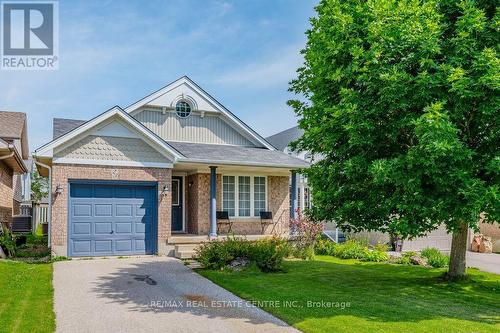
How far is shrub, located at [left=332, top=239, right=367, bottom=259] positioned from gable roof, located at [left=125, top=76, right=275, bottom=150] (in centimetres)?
548

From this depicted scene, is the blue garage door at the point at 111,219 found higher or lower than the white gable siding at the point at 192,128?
lower

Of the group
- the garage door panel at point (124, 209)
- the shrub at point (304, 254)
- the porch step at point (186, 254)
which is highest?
the garage door panel at point (124, 209)

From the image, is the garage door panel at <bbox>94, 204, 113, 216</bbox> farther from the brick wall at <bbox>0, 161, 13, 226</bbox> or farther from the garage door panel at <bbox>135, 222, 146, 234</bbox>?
the brick wall at <bbox>0, 161, 13, 226</bbox>

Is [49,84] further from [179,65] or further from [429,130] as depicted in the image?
[429,130]

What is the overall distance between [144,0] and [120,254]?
27.9 ft

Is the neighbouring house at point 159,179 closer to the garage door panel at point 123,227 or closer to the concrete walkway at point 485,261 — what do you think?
the garage door panel at point 123,227

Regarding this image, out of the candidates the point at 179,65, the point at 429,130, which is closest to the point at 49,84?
the point at 179,65

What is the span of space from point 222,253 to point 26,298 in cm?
533

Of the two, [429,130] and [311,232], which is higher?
[429,130]

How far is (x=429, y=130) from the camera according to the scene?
8156mm

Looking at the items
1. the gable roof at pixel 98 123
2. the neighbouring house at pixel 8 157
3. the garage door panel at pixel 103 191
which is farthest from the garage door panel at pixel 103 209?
the neighbouring house at pixel 8 157

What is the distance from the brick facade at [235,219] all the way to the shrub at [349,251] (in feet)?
8.89

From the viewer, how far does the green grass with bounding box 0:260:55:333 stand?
731 cm

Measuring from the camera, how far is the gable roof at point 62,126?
15.7 meters
